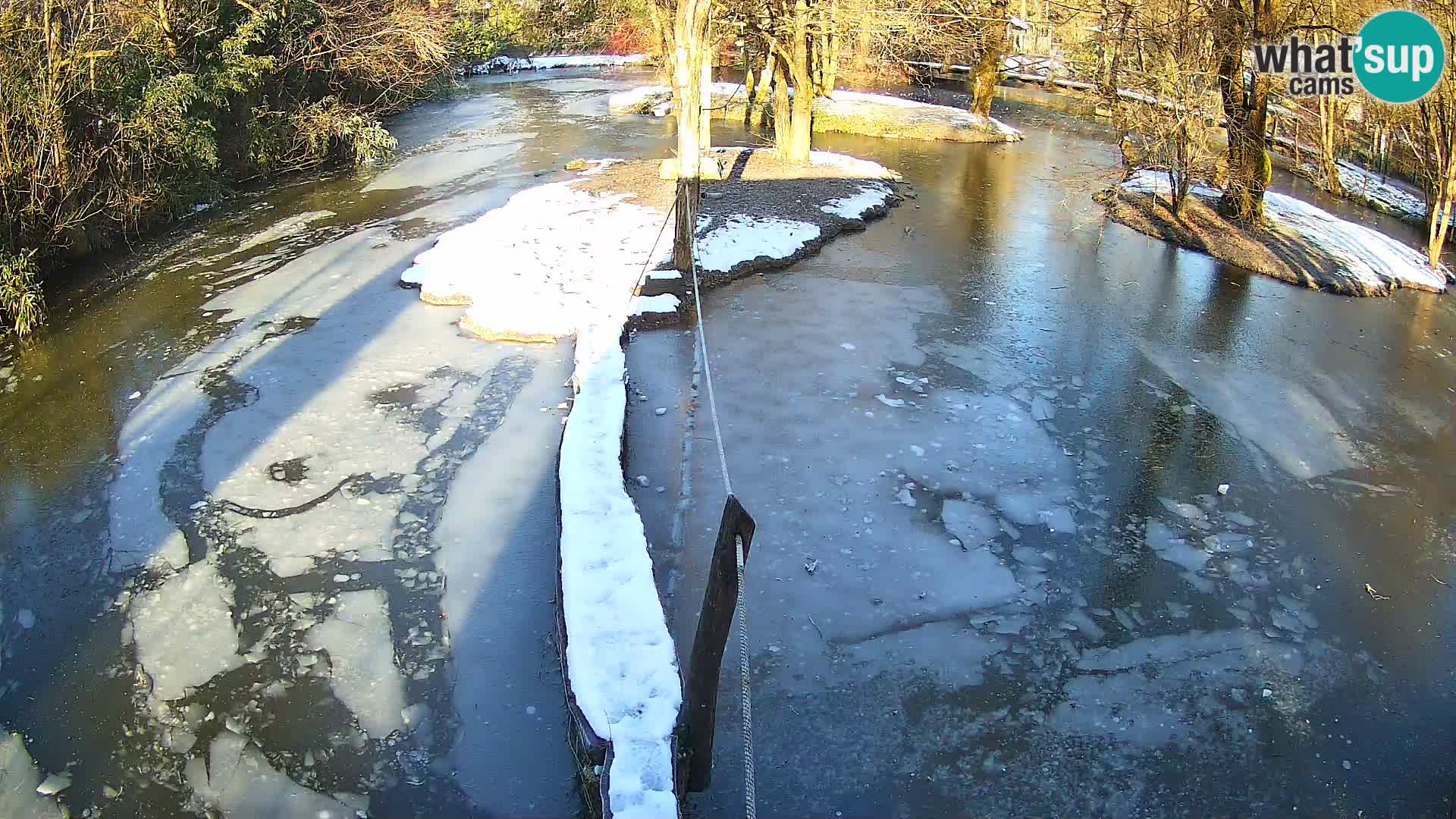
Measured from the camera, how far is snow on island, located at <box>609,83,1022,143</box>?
25.0 meters

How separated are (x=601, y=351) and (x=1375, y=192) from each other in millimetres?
16072

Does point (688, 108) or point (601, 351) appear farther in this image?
point (688, 108)

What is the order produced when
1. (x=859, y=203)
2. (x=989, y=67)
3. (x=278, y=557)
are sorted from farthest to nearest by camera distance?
(x=989, y=67), (x=859, y=203), (x=278, y=557)

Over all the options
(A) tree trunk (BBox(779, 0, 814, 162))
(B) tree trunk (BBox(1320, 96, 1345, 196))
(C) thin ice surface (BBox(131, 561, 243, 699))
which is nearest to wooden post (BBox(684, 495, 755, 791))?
(C) thin ice surface (BBox(131, 561, 243, 699))

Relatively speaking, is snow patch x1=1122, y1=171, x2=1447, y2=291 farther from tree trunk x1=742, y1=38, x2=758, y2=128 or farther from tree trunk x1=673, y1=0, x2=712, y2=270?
tree trunk x1=742, y1=38, x2=758, y2=128

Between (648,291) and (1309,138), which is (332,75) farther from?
(1309,138)

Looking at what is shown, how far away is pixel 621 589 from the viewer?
5.82m

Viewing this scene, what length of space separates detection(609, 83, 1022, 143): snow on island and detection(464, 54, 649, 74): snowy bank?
30.9 feet

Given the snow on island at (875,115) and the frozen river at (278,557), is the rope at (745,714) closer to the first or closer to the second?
the frozen river at (278,557)

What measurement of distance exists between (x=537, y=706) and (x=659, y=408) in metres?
3.98

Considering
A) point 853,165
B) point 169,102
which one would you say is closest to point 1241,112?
point 853,165

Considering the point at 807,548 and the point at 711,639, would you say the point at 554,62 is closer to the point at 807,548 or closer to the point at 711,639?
the point at 807,548

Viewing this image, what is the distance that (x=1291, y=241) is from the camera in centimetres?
1505

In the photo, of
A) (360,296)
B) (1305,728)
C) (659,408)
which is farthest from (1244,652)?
(360,296)
